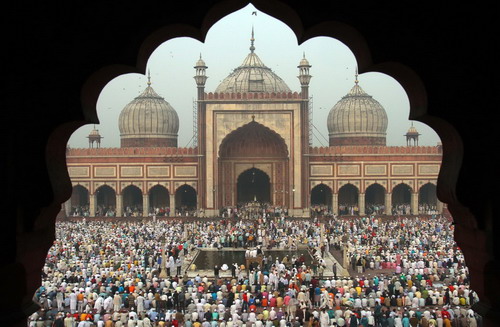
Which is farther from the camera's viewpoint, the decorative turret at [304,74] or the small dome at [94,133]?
the small dome at [94,133]

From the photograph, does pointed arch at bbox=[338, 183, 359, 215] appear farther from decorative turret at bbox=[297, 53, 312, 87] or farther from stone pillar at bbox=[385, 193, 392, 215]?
decorative turret at bbox=[297, 53, 312, 87]

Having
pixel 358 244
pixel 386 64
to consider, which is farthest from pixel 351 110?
pixel 386 64

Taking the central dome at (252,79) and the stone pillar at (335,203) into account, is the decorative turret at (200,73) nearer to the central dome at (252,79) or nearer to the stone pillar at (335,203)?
the central dome at (252,79)

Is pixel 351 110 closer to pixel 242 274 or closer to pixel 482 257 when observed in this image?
pixel 242 274

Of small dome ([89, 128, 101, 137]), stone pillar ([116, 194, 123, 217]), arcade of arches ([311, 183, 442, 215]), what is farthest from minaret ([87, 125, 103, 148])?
arcade of arches ([311, 183, 442, 215])

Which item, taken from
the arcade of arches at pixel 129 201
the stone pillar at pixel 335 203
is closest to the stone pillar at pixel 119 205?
the arcade of arches at pixel 129 201

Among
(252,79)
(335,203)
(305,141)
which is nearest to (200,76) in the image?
(252,79)
